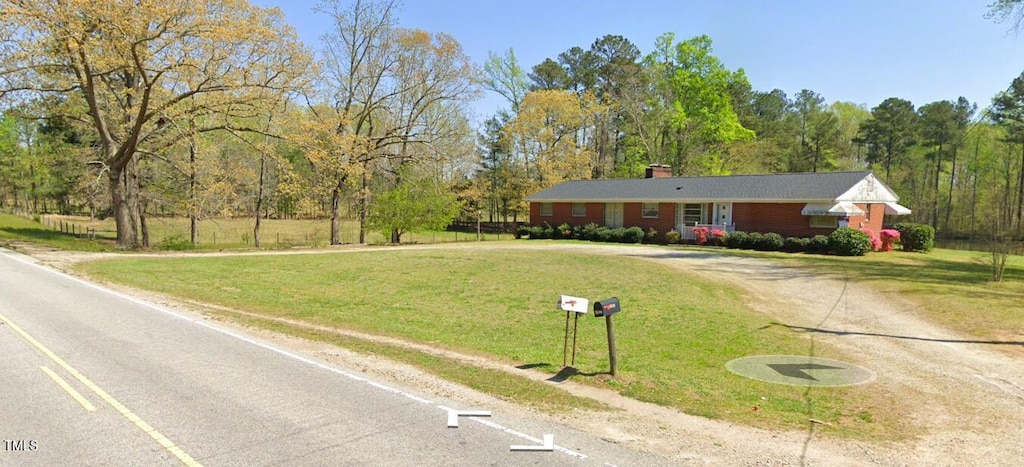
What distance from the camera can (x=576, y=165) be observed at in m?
49.5

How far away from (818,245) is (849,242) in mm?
1452

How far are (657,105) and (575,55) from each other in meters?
12.1

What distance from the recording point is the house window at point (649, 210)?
116 ft

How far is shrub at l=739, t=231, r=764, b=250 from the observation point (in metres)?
29.1

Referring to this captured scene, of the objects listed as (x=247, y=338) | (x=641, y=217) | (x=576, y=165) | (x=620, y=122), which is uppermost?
(x=620, y=122)

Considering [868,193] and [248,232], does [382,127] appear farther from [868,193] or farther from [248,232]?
[868,193]

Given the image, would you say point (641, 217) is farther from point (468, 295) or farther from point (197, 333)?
point (197, 333)

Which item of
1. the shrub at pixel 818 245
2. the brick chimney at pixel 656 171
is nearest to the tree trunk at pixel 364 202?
the brick chimney at pixel 656 171

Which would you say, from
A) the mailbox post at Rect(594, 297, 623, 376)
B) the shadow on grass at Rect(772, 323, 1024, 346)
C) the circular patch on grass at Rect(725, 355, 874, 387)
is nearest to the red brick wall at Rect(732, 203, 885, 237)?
the shadow on grass at Rect(772, 323, 1024, 346)

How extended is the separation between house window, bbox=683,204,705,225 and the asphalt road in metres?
29.2

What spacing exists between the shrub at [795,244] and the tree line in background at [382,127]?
7471 millimetres

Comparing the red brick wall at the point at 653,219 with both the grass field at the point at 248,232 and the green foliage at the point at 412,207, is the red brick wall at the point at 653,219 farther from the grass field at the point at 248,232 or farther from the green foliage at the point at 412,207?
the green foliage at the point at 412,207

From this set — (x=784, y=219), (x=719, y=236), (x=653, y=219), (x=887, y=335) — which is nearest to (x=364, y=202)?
(x=653, y=219)

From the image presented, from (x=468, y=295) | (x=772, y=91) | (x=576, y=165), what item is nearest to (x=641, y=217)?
(x=576, y=165)
